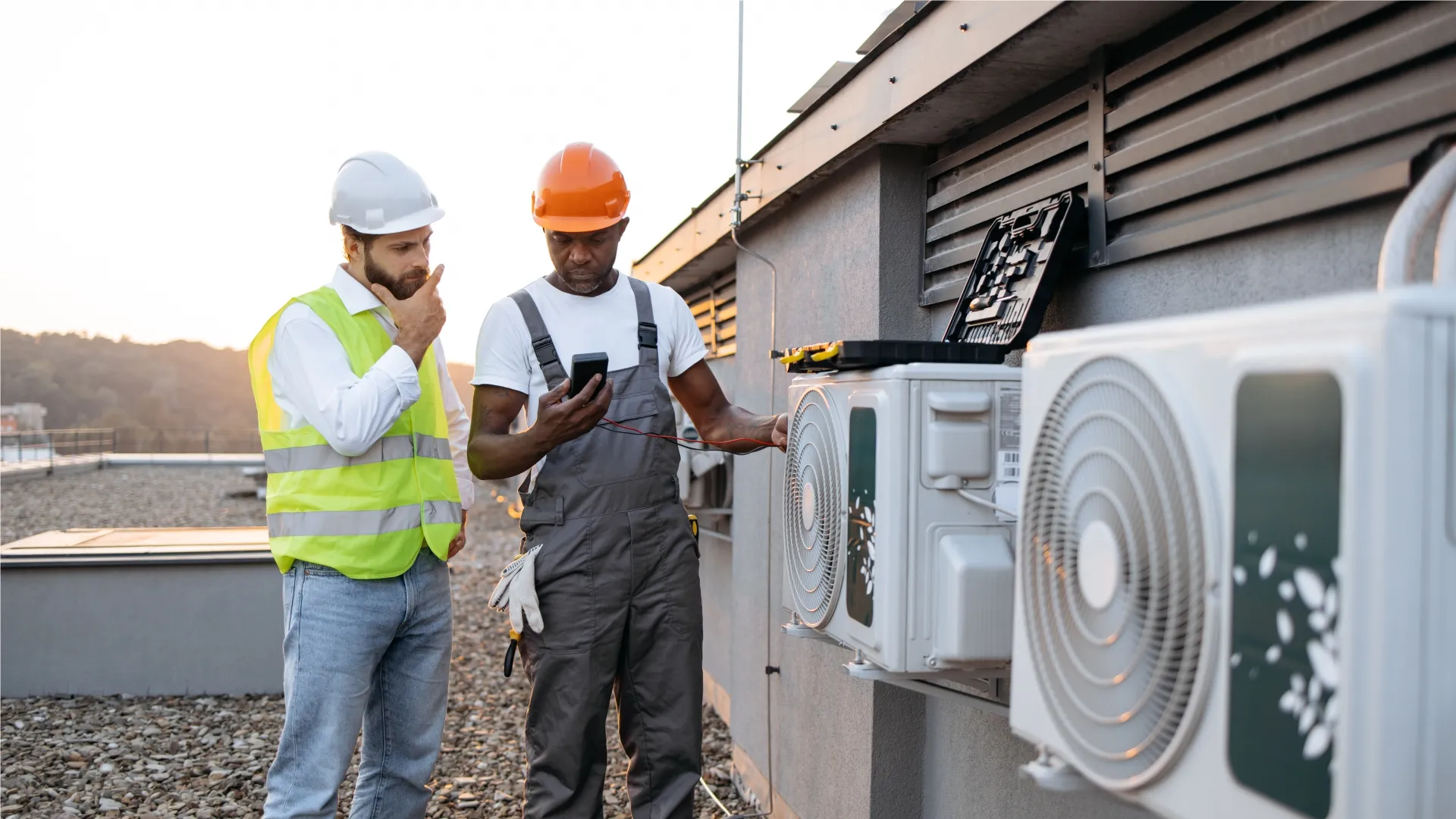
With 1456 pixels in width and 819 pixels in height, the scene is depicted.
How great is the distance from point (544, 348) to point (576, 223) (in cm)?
39

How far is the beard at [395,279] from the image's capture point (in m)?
2.93

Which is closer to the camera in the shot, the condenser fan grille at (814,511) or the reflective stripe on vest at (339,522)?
the condenser fan grille at (814,511)

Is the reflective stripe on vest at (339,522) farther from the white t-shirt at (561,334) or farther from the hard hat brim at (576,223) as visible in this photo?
the hard hat brim at (576,223)

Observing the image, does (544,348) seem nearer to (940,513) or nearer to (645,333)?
(645,333)

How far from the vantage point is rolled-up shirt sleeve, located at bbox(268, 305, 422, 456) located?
8.73ft

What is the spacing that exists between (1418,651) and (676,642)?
2.34 m

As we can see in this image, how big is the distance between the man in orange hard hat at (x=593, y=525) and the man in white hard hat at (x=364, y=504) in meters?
0.23

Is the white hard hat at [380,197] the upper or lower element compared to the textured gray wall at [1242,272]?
upper

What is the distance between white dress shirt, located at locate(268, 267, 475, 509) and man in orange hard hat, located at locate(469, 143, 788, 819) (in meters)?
0.37

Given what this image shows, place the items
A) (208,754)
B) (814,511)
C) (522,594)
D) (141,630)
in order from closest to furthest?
(814,511)
(522,594)
(208,754)
(141,630)

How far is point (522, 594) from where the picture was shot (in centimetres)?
297

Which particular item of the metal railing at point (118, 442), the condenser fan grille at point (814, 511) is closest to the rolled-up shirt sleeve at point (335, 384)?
the condenser fan grille at point (814, 511)

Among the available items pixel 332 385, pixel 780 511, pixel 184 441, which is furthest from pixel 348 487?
pixel 184 441

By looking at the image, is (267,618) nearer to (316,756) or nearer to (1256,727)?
(316,756)
